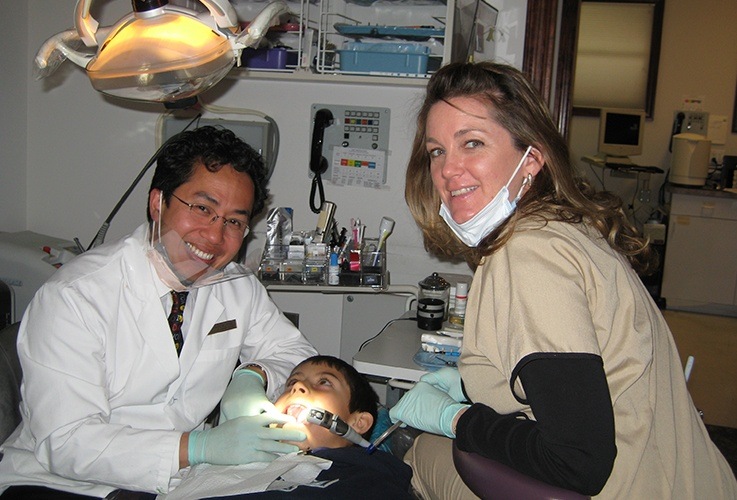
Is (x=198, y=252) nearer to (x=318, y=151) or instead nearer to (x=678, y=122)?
(x=318, y=151)

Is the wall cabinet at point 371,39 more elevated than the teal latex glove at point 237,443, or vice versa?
the wall cabinet at point 371,39

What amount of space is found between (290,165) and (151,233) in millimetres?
1292

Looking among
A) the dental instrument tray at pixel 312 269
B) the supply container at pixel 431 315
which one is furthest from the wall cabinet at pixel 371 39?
the supply container at pixel 431 315

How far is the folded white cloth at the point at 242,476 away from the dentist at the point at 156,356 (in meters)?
0.04

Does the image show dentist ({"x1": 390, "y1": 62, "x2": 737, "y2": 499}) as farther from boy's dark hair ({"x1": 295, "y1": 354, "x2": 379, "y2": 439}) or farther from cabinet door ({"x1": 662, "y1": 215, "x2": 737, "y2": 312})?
cabinet door ({"x1": 662, "y1": 215, "x2": 737, "y2": 312})

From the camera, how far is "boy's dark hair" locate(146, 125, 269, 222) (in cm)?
165

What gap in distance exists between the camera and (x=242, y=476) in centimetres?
145

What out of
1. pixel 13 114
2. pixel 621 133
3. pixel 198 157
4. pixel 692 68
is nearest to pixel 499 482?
pixel 198 157

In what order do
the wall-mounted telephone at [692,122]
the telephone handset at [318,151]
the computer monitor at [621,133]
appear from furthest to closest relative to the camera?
the wall-mounted telephone at [692,122], the computer monitor at [621,133], the telephone handset at [318,151]

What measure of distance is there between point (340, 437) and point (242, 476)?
32cm

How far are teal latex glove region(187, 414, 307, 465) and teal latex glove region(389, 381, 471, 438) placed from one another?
28 cm

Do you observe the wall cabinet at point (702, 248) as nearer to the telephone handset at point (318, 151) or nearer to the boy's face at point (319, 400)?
the telephone handset at point (318, 151)

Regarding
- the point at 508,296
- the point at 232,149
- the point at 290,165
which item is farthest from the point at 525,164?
the point at 290,165

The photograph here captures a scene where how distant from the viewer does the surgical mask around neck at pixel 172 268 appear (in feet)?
5.23
